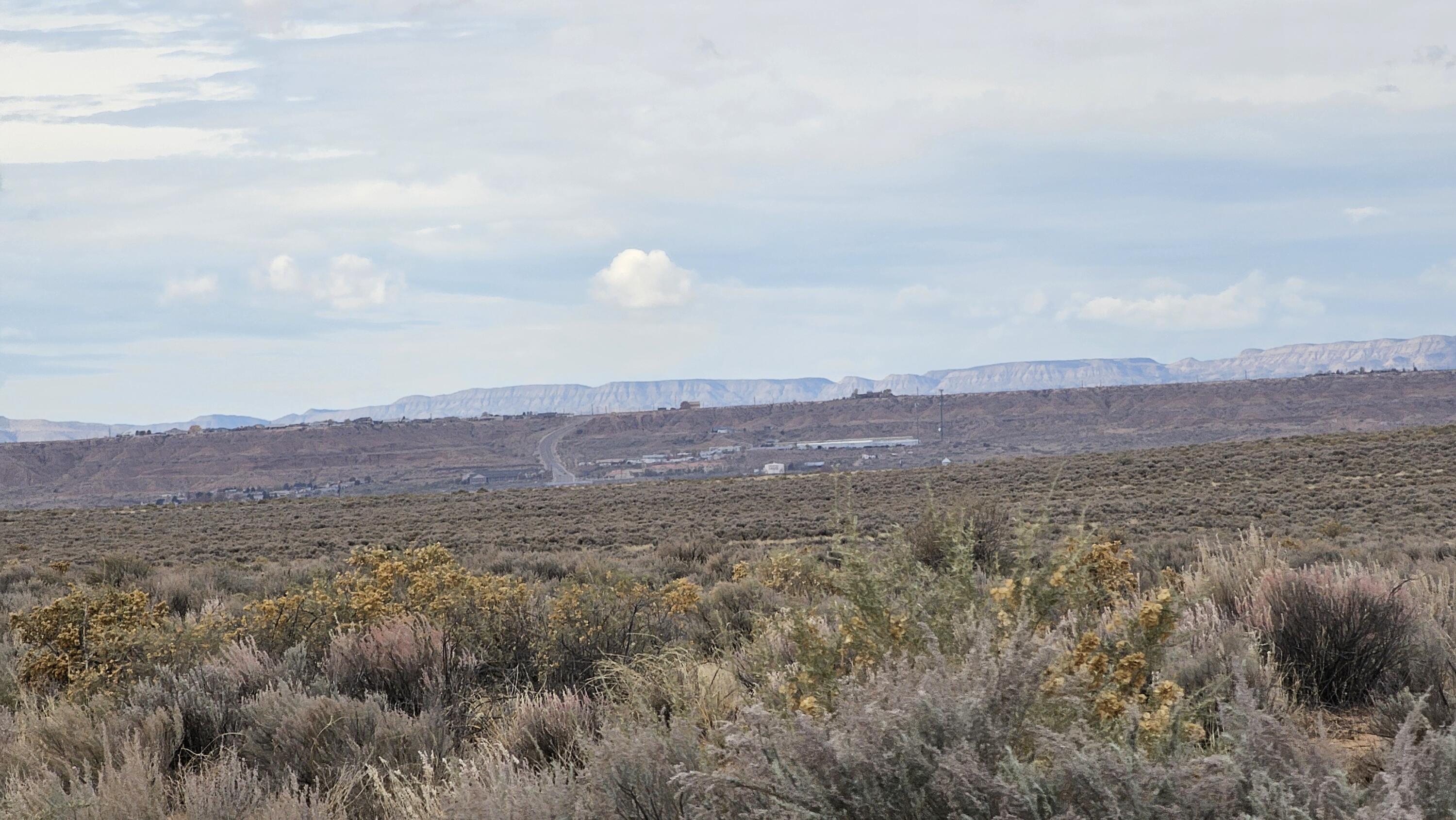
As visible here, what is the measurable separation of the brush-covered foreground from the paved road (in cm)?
9973

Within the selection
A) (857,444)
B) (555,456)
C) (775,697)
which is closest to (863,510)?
(775,697)

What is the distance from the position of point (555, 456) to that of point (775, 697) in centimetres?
13648

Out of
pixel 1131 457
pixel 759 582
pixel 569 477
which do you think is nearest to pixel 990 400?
pixel 569 477

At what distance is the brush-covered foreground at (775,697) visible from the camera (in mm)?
2863

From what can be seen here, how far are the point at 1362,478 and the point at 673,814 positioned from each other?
136ft

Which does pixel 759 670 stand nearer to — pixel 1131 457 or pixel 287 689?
pixel 287 689

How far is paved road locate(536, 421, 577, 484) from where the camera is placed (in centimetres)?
11606

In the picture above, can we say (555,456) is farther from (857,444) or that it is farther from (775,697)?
(775,697)

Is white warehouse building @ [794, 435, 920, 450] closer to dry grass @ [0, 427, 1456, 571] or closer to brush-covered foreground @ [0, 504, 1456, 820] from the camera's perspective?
dry grass @ [0, 427, 1456, 571]

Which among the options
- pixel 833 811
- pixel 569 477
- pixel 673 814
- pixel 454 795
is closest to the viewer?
pixel 833 811

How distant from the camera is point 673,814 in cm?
342

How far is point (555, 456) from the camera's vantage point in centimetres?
13838

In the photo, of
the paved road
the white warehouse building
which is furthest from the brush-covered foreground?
the white warehouse building

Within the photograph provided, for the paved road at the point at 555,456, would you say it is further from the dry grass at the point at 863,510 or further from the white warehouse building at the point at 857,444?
the dry grass at the point at 863,510
